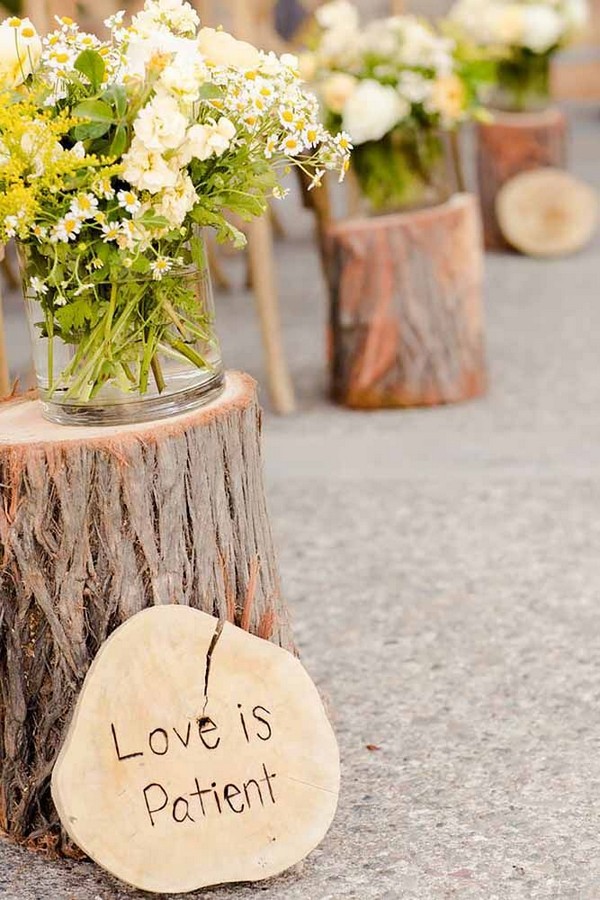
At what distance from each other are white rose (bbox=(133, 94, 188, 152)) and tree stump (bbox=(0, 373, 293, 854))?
0.30 m

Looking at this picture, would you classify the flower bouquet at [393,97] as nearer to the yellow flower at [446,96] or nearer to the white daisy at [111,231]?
the yellow flower at [446,96]

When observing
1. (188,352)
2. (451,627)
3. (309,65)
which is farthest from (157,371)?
(309,65)

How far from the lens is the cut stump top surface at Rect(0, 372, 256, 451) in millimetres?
1455

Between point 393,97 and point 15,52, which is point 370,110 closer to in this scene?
point 393,97

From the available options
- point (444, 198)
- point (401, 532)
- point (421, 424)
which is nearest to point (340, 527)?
point (401, 532)

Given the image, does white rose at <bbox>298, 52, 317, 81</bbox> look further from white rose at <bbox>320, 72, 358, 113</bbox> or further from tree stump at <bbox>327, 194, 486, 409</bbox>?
tree stump at <bbox>327, 194, 486, 409</bbox>

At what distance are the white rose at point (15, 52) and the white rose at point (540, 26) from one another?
3.48m

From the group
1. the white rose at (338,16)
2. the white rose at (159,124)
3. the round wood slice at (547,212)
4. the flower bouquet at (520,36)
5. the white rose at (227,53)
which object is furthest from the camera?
the round wood slice at (547,212)

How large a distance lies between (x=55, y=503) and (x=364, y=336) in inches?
68.7

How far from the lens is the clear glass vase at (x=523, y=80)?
188 inches

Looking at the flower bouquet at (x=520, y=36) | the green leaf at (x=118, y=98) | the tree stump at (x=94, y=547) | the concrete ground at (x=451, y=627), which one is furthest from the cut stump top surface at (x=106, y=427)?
the flower bouquet at (x=520, y=36)

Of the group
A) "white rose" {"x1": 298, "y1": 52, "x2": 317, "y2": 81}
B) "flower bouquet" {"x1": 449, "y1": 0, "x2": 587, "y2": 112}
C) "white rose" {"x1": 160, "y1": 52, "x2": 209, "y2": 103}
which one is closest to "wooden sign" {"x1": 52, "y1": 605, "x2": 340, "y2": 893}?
"white rose" {"x1": 160, "y1": 52, "x2": 209, "y2": 103}

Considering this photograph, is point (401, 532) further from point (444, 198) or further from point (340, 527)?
point (444, 198)

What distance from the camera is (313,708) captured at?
59.2 inches
